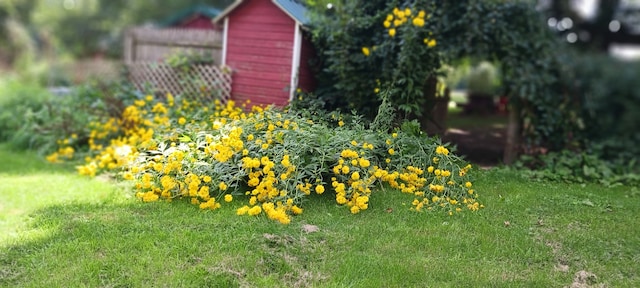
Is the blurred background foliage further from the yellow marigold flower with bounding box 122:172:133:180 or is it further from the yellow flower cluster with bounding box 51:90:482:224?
the yellow flower cluster with bounding box 51:90:482:224

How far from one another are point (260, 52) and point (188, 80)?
53.8 inches

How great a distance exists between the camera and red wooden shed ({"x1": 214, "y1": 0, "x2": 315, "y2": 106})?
24.0 feet

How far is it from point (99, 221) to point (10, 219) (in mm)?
865

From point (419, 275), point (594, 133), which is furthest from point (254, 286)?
point (594, 133)

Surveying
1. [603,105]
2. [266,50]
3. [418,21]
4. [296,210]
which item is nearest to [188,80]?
[266,50]

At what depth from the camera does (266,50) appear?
7.59 meters

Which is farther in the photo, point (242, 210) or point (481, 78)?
point (481, 78)

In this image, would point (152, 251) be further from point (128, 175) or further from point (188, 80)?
point (188, 80)

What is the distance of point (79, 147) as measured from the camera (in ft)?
23.3

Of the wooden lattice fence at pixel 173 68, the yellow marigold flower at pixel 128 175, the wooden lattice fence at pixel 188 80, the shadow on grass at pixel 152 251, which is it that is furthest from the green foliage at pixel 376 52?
the shadow on grass at pixel 152 251

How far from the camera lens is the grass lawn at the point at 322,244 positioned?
10.7 ft

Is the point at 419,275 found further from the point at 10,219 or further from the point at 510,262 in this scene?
the point at 10,219

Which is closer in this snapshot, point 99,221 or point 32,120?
point 99,221

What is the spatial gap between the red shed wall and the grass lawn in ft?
10.4
